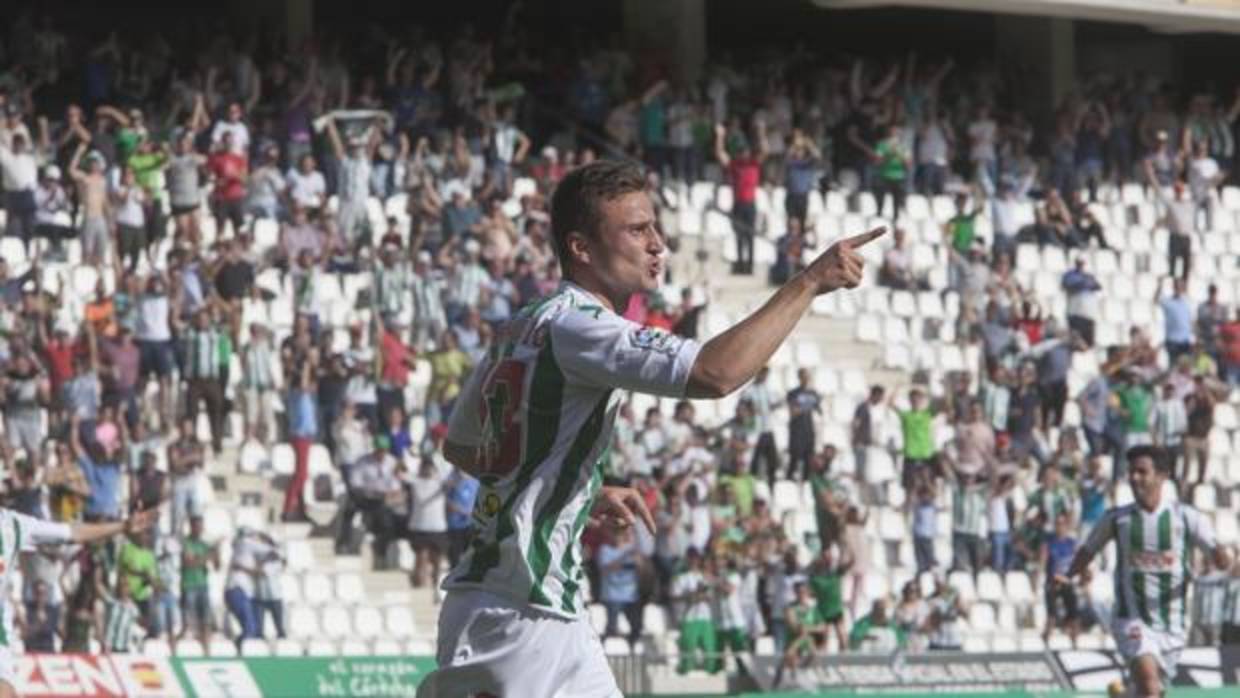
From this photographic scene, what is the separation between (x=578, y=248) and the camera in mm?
7574

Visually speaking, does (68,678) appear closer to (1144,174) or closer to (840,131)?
(840,131)

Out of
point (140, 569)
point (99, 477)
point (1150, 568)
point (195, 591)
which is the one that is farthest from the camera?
point (99, 477)

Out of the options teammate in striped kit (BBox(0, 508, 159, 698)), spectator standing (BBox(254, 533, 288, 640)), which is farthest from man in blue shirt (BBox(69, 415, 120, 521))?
teammate in striped kit (BBox(0, 508, 159, 698))

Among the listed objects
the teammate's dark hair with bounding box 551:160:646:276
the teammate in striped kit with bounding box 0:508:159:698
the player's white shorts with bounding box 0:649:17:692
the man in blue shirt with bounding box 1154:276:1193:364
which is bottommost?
the man in blue shirt with bounding box 1154:276:1193:364

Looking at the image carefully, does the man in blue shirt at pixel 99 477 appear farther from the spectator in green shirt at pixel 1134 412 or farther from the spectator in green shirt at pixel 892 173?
the spectator in green shirt at pixel 892 173

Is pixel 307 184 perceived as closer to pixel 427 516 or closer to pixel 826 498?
pixel 427 516

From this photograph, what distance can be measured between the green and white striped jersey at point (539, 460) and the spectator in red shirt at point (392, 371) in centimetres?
1916

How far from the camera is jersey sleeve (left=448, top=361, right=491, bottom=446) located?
780 centimetres

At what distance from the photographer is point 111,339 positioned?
25750 mm

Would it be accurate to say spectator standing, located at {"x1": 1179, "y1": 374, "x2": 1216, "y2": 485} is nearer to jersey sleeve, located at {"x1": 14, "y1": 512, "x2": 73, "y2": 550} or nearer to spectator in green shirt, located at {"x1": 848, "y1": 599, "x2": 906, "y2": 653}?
spectator in green shirt, located at {"x1": 848, "y1": 599, "x2": 906, "y2": 653}

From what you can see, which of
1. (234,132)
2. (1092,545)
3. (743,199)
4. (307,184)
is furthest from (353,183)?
(1092,545)

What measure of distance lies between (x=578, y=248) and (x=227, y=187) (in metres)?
21.1

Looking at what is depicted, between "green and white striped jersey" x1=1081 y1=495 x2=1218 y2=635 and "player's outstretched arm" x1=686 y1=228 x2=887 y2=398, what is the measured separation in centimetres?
982

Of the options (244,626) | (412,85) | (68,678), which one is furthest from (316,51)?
(68,678)
